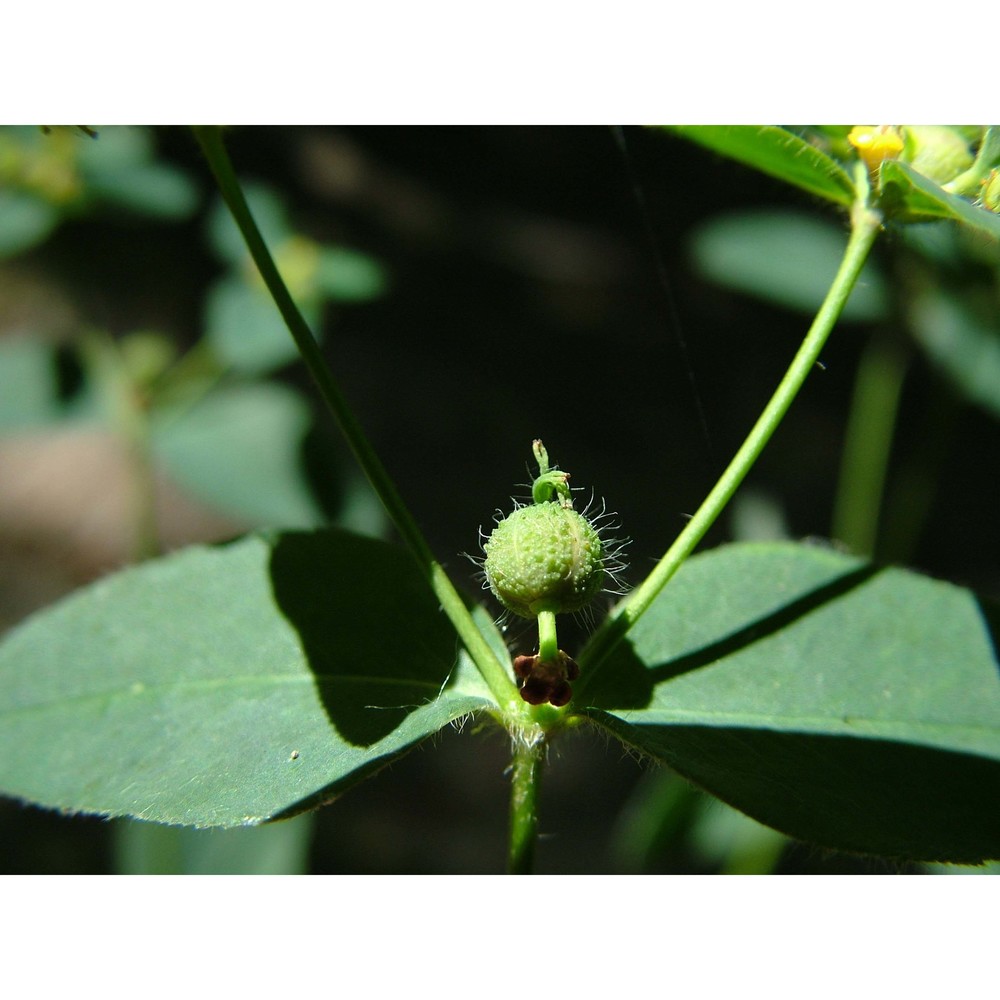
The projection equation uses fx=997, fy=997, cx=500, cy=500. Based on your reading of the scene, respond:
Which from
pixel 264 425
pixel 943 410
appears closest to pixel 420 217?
pixel 264 425

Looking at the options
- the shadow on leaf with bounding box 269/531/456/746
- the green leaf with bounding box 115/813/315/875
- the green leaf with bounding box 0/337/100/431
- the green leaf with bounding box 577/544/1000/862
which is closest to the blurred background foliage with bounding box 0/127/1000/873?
the green leaf with bounding box 0/337/100/431

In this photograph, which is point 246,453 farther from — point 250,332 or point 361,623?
point 361,623

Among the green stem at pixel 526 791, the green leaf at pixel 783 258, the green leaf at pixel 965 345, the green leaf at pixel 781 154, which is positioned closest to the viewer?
the green stem at pixel 526 791

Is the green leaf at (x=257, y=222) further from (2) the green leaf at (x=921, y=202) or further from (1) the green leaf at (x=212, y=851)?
(2) the green leaf at (x=921, y=202)

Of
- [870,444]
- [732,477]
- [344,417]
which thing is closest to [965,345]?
[870,444]

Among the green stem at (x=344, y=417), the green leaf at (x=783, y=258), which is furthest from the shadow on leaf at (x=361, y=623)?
the green leaf at (x=783, y=258)

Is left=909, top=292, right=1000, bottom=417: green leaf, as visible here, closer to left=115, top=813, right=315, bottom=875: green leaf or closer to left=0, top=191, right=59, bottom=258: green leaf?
left=115, top=813, right=315, bottom=875: green leaf
